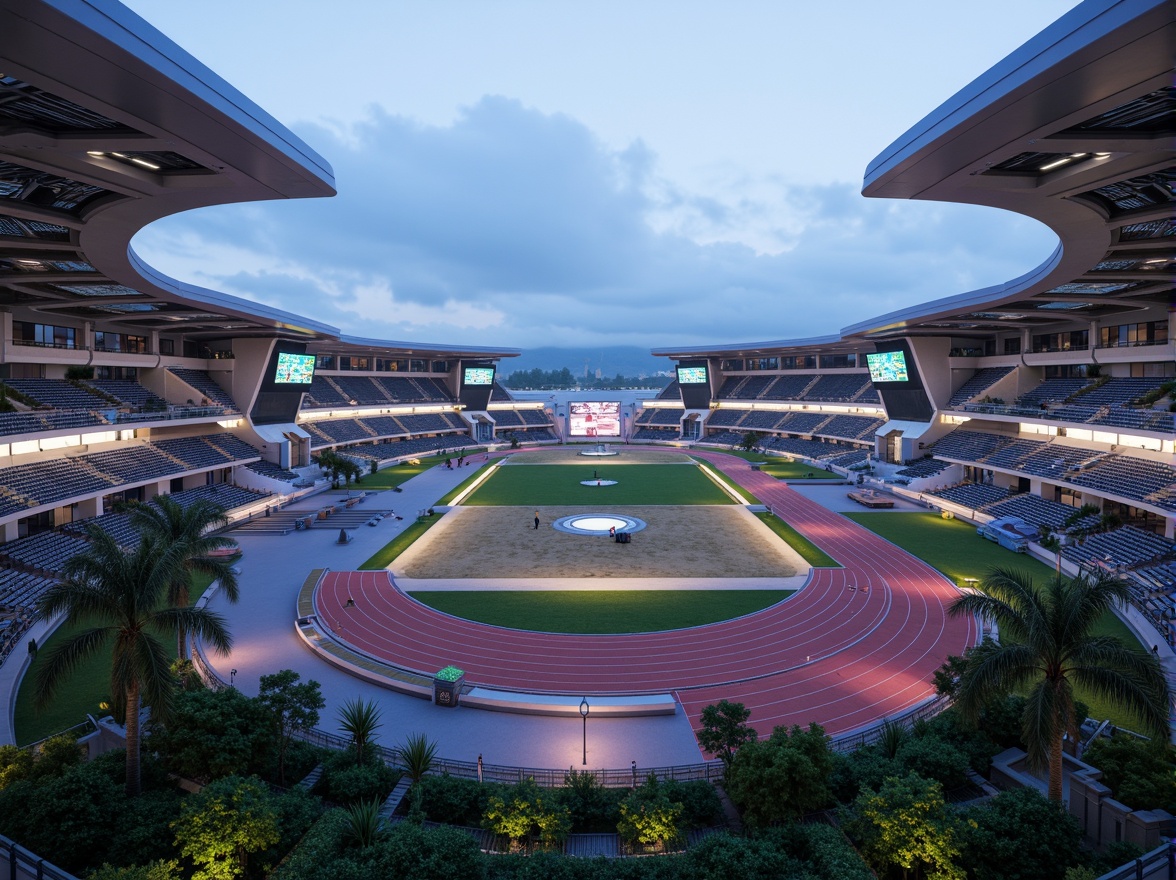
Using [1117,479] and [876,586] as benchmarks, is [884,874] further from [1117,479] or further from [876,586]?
[1117,479]

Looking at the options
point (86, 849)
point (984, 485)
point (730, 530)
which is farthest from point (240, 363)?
point (984, 485)

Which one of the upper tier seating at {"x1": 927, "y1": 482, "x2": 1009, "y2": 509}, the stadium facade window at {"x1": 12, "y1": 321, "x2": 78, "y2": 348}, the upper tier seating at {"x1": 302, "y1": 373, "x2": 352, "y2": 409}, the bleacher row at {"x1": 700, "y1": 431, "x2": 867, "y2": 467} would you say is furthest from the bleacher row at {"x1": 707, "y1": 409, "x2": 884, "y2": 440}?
the stadium facade window at {"x1": 12, "y1": 321, "x2": 78, "y2": 348}

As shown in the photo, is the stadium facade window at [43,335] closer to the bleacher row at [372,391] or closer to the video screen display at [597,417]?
the bleacher row at [372,391]

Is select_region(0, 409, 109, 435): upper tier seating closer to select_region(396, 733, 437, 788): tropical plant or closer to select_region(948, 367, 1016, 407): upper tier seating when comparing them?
select_region(396, 733, 437, 788): tropical plant

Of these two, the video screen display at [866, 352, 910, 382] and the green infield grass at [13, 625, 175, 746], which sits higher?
the video screen display at [866, 352, 910, 382]

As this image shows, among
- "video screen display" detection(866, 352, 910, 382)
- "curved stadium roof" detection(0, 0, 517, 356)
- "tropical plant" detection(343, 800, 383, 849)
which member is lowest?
"tropical plant" detection(343, 800, 383, 849)
